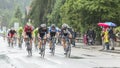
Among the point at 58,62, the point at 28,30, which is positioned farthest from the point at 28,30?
the point at 58,62

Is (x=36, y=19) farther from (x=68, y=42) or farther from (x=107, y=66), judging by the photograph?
(x=107, y=66)

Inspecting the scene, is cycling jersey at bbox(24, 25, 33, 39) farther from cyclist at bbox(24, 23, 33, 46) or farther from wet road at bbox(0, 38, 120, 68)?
wet road at bbox(0, 38, 120, 68)

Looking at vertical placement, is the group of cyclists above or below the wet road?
above

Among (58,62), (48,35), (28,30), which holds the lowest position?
(58,62)

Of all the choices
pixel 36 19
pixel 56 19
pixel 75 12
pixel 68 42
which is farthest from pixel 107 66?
pixel 36 19

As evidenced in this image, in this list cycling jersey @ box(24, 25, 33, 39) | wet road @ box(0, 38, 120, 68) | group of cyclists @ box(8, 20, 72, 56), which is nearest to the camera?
wet road @ box(0, 38, 120, 68)

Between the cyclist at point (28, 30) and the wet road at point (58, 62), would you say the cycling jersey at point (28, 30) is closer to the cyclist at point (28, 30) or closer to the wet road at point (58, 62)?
the cyclist at point (28, 30)

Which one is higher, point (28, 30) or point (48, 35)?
point (28, 30)

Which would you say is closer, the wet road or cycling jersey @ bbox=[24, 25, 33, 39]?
the wet road

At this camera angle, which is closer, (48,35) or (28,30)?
(48,35)

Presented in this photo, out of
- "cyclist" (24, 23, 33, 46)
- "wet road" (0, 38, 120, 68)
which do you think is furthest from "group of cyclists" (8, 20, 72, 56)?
"wet road" (0, 38, 120, 68)

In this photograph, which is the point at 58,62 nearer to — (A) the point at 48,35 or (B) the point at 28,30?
(A) the point at 48,35

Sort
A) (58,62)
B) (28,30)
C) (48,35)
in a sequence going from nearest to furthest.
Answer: (58,62), (48,35), (28,30)

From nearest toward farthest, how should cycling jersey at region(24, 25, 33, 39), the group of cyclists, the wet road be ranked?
the wet road
the group of cyclists
cycling jersey at region(24, 25, 33, 39)
